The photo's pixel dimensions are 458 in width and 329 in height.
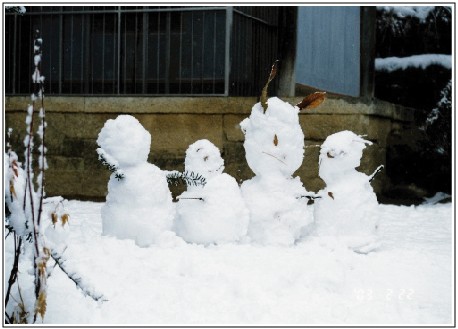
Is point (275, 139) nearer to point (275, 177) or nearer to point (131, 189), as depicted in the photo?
point (275, 177)

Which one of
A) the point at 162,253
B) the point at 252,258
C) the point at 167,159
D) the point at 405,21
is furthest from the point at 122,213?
the point at 405,21

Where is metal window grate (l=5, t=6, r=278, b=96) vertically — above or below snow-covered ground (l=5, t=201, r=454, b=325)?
above

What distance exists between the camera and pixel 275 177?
5.11m

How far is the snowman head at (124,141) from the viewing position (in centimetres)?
491

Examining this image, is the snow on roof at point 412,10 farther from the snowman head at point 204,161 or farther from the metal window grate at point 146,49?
→ the snowman head at point 204,161

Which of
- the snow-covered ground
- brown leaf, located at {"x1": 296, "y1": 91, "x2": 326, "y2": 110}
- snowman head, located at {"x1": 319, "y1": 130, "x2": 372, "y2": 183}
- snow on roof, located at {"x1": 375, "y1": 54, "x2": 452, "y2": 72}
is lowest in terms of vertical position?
the snow-covered ground

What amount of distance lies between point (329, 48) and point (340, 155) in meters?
Answer: 3.78

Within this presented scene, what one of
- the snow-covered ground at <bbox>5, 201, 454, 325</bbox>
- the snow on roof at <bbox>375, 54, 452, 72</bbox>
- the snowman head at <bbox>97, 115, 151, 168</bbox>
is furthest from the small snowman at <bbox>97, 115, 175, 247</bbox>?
the snow on roof at <bbox>375, 54, 452, 72</bbox>

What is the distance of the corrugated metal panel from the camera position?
8430 mm

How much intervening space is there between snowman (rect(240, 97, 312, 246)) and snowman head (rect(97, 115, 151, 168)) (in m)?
0.74

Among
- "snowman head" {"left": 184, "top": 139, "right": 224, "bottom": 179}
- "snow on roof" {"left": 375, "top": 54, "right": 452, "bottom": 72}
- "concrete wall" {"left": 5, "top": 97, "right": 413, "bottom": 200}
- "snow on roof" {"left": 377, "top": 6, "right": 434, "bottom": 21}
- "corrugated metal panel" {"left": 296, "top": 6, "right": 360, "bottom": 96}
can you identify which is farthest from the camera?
"snow on roof" {"left": 375, "top": 54, "right": 452, "bottom": 72}

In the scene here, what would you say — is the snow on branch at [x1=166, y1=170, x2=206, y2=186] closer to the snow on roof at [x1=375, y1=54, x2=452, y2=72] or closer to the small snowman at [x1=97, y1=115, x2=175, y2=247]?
the small snowman at [x1=97, y1=115, x2=175, y2=247]

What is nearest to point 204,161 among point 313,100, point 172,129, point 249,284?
point 313,100

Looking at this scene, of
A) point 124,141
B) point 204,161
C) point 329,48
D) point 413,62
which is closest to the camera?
point 124,141
